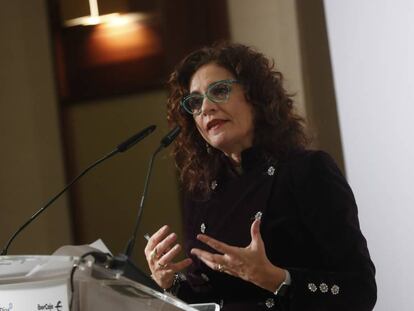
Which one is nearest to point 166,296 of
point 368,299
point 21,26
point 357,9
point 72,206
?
point 368,299

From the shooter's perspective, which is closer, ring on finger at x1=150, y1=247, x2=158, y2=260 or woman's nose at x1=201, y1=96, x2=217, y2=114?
Answer: ring on finger at x1=150, y1=247, x2=158, y2=260

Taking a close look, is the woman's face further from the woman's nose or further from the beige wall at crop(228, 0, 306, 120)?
the beige wall at crop(228, 0, 306, 120)

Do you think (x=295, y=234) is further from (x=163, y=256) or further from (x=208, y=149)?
(x=208, y=149)

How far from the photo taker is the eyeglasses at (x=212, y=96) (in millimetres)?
1668

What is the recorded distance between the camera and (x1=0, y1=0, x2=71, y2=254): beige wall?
3219 millimetres

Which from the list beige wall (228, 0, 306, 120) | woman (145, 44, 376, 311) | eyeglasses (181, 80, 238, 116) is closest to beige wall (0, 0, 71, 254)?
beige wall (228, 0, 306, 120)

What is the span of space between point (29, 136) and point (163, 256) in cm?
202

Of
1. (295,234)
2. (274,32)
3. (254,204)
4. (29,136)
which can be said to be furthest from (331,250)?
(29,136)

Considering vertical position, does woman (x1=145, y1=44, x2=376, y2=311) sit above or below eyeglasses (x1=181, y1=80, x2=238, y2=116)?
below

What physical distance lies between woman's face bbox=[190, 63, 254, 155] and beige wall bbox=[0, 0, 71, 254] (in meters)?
1.63

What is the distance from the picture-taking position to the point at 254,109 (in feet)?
5.69

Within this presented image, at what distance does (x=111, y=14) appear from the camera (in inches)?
123

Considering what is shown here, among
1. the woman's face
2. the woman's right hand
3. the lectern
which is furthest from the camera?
the woman's face

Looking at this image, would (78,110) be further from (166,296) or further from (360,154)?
(166,296)
